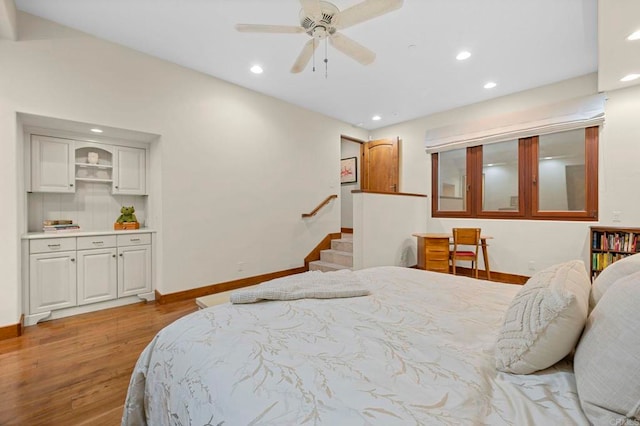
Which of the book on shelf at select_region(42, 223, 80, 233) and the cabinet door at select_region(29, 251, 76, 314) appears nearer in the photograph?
the cabinet door at select_region(29, 251, 76, 314)

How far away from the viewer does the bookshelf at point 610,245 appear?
311 centimetres

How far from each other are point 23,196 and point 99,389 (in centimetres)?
223

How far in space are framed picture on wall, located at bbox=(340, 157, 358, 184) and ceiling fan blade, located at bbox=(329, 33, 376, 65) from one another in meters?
3.75

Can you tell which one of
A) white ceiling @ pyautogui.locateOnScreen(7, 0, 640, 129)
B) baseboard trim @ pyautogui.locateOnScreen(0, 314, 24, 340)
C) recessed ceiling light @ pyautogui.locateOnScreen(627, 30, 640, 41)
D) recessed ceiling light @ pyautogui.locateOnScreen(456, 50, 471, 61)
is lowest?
baseboard trim @ pyautogui.locateOnScreen(0, 314, 24, 340)

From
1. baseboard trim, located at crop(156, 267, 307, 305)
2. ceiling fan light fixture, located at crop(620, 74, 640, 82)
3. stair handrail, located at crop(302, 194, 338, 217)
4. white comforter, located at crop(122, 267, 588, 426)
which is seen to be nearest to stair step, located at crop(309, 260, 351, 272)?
baseboard trim, located at crop(156, 267, 307, 305)

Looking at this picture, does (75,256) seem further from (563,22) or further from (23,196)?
(563,22)

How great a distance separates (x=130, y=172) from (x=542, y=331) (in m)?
4.15

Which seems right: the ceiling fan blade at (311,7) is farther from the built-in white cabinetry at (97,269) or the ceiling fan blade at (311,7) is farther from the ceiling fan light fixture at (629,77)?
the ceiling fan light fixture at (629,77)

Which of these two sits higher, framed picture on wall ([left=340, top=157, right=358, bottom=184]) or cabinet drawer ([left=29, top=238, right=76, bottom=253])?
framed picture on wall ([left=340, top=157, right=358, bottom=184])

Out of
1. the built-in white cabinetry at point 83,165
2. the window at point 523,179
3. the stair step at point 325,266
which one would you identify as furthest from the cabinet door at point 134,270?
the window at point 523,179

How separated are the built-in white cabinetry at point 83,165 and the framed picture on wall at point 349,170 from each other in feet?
12.9

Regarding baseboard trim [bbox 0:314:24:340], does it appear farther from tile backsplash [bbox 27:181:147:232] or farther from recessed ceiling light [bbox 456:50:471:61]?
recessed ceiling light [bbox 456:50:471:61]

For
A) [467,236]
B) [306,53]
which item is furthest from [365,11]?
[467,236]

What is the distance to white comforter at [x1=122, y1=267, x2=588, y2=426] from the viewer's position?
0.63 metres
